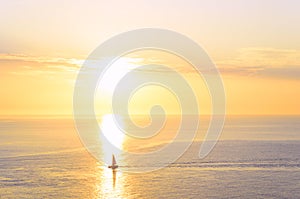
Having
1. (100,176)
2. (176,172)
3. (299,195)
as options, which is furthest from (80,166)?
(299,195)

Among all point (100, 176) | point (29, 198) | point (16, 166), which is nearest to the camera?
point (29, 198)

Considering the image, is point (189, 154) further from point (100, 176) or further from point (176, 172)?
point (100, 176)

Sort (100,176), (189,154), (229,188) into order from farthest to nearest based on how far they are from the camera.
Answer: (189,154) < (100,176) < (229,188)

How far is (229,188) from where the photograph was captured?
7944cm

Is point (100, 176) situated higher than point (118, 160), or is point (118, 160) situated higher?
point (118, 160)

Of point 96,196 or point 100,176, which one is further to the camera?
point 100,176

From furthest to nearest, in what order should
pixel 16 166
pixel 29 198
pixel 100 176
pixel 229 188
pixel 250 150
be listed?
1. pixel 250 150
2. pixel 16 166
3. pixel 100 176
4. pixel 229 188
5. pixel 29 198

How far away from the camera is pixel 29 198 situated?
71.5 metres

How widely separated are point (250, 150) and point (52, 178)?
271 ft

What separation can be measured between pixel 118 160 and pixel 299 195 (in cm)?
6435

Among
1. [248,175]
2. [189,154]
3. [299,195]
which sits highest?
[189,154]

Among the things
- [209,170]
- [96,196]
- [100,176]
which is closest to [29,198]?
[96,196]

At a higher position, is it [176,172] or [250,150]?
[250,150]

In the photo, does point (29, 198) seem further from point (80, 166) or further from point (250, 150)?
point (250, 150)
